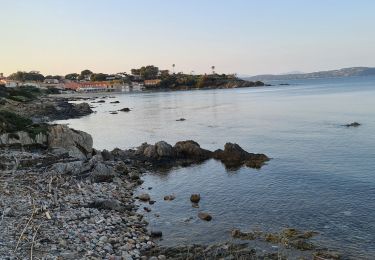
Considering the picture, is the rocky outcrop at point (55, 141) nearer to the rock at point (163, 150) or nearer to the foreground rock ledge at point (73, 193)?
the foreground rock ledge at point (73, 193)

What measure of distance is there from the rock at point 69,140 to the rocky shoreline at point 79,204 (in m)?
0.08

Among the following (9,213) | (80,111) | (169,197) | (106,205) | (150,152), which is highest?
(9,213)

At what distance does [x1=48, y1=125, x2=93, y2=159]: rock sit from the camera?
34.5 meters

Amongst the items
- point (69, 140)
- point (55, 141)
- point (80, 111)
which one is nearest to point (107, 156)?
point (69, 140)

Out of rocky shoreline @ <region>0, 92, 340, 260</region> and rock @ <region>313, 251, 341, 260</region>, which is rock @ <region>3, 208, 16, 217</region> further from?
rock @ <region>313, 251, 341, 260</region>

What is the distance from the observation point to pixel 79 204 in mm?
20453

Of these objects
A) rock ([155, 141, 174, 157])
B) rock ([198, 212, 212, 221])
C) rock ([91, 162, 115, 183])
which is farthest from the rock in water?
rock ([155, 141, 174, 157])

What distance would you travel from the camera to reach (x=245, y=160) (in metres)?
34.8

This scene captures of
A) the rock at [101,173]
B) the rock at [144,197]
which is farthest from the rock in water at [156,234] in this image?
the rock at [101,173]

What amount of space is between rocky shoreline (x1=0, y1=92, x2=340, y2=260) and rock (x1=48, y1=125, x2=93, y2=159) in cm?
8

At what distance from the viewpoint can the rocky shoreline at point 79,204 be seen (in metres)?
15.0

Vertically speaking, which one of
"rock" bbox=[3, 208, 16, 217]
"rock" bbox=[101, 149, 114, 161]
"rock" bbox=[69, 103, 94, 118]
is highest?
"rock" bbox=[3, 208, 16, 217]

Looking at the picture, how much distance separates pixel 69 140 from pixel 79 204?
15.6 m

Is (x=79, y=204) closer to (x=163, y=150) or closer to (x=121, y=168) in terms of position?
(x=121, y=168)
